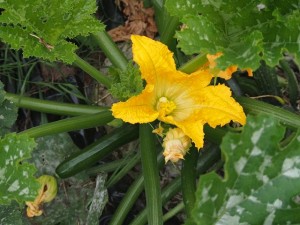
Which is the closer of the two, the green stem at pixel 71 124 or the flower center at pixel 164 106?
the flower center at pixel 164 106

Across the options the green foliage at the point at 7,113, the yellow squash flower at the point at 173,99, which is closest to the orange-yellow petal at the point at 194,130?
the yellow squash flower at the point at 173,99

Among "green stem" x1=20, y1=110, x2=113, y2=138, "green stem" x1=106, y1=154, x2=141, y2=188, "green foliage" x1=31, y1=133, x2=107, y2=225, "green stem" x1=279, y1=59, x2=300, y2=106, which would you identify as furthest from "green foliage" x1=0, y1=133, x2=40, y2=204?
"green stem" x1=279, y1=59, x2=300, y2=106

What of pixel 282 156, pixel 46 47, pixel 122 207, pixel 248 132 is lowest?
pixel 122 207

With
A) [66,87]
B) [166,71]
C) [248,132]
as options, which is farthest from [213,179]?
[66,87]

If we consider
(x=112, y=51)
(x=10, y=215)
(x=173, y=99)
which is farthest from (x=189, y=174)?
(x=10, y=215)

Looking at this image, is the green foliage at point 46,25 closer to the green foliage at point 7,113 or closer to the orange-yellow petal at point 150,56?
the orange-yellow petal at point 150,56

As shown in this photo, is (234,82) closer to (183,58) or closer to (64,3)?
(183,58)
